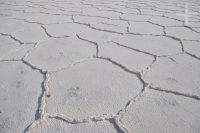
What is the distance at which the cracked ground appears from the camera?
1029mm

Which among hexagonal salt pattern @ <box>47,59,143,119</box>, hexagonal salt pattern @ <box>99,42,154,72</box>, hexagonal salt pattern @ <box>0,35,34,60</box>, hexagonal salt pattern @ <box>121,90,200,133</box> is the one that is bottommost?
hexagonal salt pattern @ <box>121,90,200,133</box>

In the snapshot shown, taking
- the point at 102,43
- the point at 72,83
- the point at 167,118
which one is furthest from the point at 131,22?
the point at 167,118

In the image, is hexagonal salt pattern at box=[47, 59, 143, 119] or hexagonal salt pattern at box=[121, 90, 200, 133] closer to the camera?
hexagonal salt pattern at box=[121, 90, 200, 133]

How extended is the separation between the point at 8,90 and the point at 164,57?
1068 mm

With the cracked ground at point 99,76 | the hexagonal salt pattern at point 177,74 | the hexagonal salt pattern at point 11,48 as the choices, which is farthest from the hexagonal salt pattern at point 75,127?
the hexagonal salt pattern at point 11,48

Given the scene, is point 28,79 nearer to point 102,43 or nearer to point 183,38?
point 102,43

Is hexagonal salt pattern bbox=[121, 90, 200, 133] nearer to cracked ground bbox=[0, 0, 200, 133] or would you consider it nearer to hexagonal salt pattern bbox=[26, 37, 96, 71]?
cracked ground bbox=[0, 0, 200, 133]

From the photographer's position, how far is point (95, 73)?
56.7 inches

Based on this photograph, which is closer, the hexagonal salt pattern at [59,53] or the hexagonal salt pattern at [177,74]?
the hexagonal salt pattern at [177,74]

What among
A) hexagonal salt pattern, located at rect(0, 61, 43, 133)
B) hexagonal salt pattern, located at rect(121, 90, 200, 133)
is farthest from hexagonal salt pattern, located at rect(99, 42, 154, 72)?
hexagonal salt pattern, located at rect(0, 61, 43, 133)

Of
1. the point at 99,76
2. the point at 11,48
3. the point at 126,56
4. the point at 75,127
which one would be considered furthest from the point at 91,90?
the point at 11,48

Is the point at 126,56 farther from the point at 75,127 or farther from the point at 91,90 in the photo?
the point at 75,127

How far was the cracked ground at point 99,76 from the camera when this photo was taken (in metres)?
1.03

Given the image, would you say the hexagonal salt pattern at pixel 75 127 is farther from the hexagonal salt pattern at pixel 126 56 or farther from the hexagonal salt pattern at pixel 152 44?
the hexagonal salt pattern at pixel 152 44
